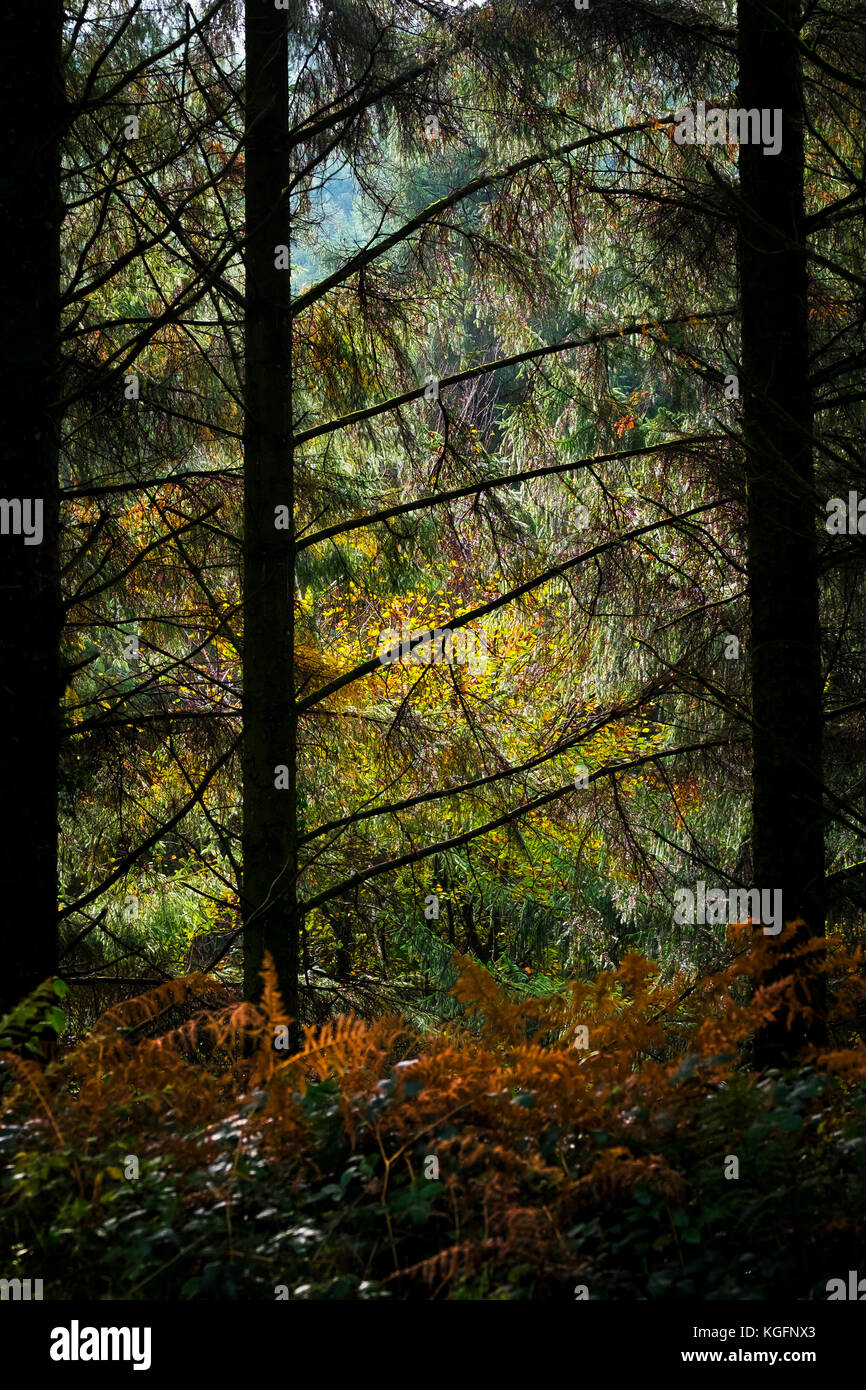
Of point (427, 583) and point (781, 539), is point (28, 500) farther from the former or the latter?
point (427, 583)

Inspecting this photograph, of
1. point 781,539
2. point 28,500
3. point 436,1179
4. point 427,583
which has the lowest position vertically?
point 436,1179

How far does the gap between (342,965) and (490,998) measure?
1396 cm

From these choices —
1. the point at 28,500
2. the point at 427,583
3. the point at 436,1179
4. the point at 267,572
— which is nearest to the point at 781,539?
the point at 267,572

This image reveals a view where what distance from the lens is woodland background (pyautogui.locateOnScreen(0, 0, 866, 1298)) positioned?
2.46 meters

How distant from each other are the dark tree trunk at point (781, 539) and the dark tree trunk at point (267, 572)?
6.60ft

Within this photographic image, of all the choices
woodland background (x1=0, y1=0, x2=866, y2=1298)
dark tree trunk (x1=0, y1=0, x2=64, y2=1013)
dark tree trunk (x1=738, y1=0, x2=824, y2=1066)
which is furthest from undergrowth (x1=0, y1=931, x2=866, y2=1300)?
dark tree trunk (x1=738, y1=0, x2=824, y2=1066)

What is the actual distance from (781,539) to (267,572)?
2200mm

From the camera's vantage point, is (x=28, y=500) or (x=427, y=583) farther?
(x=427, y=583)

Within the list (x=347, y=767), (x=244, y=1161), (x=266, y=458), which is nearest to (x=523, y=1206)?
(x=244, y=1161)

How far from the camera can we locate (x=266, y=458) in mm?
5234

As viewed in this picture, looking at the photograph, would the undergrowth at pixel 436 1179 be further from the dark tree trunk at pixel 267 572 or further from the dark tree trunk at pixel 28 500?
the dark tree trunk at pixel 267 572

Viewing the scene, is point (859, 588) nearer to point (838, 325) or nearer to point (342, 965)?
point (838, 325)

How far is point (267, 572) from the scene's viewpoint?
5195 mm

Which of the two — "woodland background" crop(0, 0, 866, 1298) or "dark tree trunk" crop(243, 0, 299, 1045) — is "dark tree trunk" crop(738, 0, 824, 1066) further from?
"dark tree trunk" crop(243, 0, 299, 1045)
